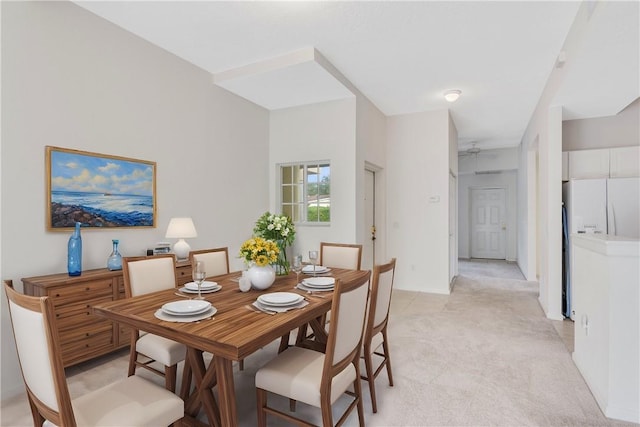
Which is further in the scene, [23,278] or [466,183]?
[466,183]

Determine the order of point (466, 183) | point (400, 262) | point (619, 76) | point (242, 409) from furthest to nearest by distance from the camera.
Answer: point (466, 183)
point (400, 262)
point (619, 76)
point (242, 409)

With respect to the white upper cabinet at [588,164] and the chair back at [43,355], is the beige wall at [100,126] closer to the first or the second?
the chair back at [43,355]

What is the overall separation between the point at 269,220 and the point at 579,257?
102 inches

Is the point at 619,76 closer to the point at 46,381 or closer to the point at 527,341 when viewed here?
the point at 527,341

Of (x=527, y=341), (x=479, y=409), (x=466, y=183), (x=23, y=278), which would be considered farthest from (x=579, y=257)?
(x=466, y=183)

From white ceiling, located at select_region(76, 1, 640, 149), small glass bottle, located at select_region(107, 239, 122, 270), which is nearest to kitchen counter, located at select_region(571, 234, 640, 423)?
white ceiling, located at select_region(76, 1, 640, 149)

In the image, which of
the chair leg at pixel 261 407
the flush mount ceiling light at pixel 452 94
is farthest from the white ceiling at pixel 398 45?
the chair leg at pixel 261 407

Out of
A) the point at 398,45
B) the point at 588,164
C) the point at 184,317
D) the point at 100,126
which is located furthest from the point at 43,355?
the point at 588,164

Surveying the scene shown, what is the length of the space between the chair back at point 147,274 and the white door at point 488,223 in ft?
28.4

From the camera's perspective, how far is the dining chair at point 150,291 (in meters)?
2.01

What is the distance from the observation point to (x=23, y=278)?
2414 millimetres

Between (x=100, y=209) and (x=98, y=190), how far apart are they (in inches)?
6.5

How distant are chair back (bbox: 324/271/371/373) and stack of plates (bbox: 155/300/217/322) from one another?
2.06 feet

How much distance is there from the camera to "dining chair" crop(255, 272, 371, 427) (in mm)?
1559
